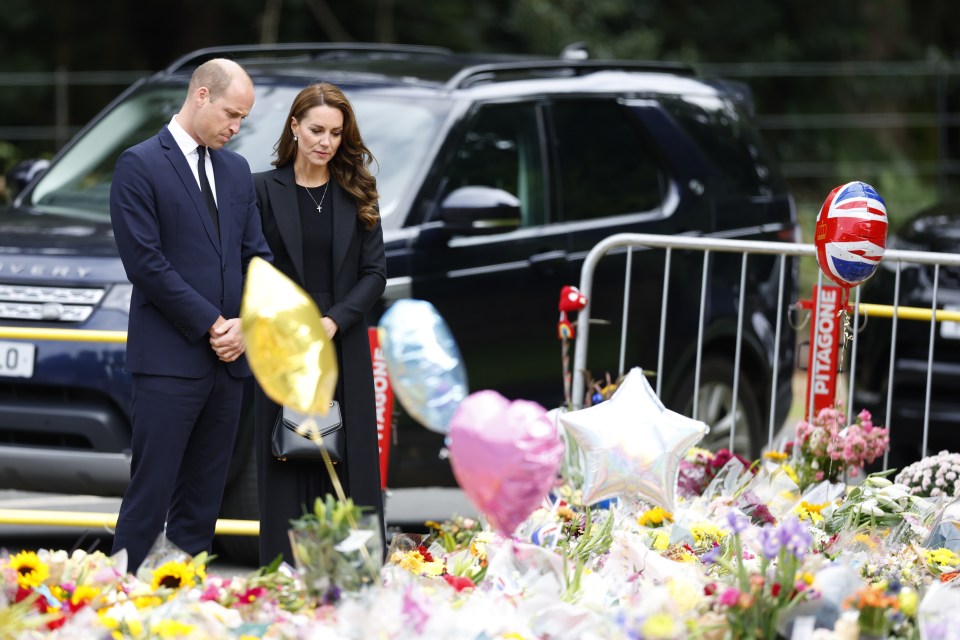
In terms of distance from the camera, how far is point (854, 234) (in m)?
5.04

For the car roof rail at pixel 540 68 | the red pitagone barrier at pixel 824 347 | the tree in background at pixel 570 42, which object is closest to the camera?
the red pitagone barrier at pixel 824 347

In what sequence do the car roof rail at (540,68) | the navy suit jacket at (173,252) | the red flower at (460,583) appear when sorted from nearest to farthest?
the red flower at (460,583), the navy suit jacket at (173,252), the car roof rail at (540,68)

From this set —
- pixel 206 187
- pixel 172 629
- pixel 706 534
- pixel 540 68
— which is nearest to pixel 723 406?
pixel 540 68

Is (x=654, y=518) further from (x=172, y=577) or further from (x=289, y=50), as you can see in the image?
(x=289, y=50)

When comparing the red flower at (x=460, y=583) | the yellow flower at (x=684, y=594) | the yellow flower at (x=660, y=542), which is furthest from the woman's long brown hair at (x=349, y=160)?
the yellow flower at (x=684, y=594)

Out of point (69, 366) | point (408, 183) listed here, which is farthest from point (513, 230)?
point (69, 366)

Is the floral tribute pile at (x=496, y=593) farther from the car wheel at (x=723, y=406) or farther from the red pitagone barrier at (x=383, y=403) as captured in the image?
the car wheel at (x=723, y=406)

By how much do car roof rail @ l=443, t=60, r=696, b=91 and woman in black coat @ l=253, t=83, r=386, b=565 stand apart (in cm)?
182

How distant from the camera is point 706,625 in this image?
10.8ft

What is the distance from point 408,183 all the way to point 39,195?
1.73 metres

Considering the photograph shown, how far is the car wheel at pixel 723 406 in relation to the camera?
714 centimetres

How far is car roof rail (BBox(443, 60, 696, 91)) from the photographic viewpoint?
21.7ft

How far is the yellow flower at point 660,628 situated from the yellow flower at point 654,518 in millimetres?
1595

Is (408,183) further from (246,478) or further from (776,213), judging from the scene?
(776,213)
